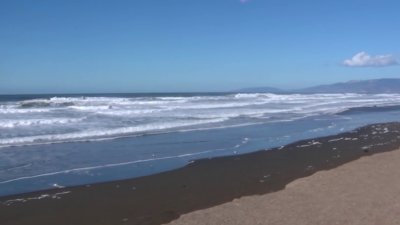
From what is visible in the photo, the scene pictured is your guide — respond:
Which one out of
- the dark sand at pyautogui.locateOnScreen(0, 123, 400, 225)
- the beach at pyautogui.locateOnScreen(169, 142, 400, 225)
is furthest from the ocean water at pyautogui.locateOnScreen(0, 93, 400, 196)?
the beach at pyautogui.locateOnScreen(169, 142, 400, 225)

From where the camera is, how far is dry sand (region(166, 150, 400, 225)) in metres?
6.47

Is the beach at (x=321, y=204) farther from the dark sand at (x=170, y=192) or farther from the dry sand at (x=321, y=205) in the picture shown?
the dark sand at (x=170, y=192)

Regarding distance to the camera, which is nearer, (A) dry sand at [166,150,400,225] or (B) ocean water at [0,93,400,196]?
(A) dry sand at [166,150,400,225]

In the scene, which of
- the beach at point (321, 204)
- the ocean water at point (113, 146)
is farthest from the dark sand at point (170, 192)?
the ocean water at point (113, 146)

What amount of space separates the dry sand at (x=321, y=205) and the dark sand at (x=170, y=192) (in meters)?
0.51

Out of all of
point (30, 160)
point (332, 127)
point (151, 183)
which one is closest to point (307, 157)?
point (151, 183)

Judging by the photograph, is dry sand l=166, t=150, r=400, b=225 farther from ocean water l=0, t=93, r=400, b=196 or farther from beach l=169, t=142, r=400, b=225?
ocean water l=0, t=93, r=400, b=196

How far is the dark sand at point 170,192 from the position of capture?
713 cm

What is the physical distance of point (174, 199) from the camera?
8141 mm

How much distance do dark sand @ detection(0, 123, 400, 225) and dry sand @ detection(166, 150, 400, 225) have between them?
0.51 meters

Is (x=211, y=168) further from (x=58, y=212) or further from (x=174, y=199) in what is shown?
(x=58, y=212)

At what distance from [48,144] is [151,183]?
21.3ft

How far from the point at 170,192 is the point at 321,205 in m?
2.78

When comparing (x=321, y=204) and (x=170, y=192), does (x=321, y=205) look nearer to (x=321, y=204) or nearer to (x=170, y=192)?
(x=321, y=204)
